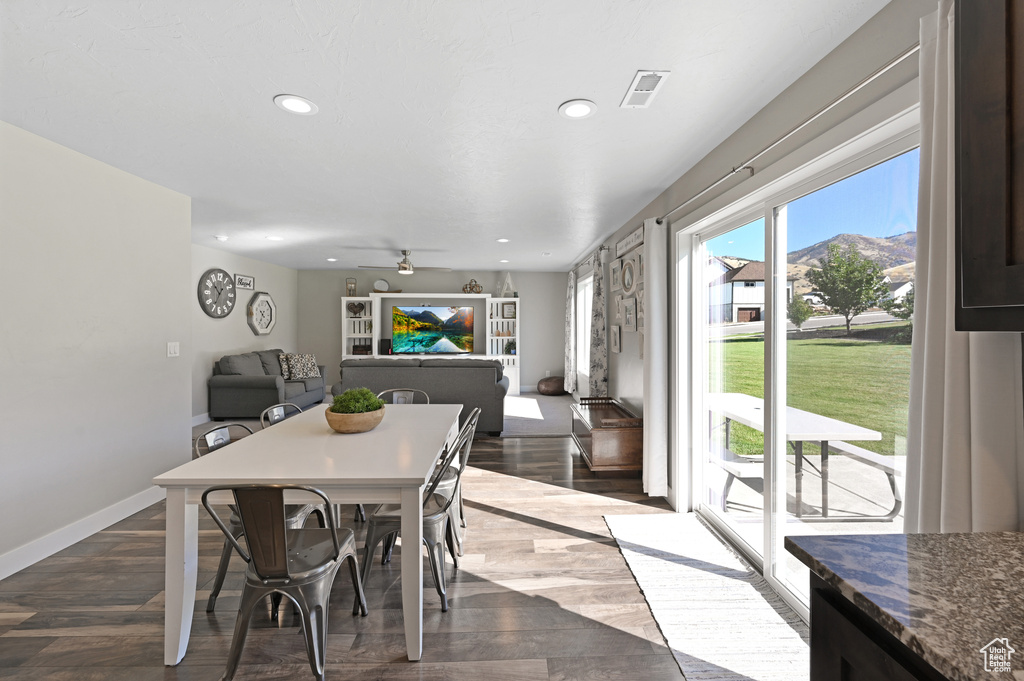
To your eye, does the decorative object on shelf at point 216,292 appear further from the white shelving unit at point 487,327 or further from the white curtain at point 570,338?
the white curtain at point 570,338

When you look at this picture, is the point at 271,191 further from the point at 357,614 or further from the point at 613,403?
the point at 613,403

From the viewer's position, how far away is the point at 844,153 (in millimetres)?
1764

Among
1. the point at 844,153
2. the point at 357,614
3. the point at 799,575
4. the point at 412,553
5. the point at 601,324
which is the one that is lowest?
the point at 357,614

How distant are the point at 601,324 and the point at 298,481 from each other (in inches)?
168

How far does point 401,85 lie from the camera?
6.70 feet

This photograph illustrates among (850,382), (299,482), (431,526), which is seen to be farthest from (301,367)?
(850,382)

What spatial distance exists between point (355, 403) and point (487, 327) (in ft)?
20.9

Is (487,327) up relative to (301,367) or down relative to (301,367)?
up

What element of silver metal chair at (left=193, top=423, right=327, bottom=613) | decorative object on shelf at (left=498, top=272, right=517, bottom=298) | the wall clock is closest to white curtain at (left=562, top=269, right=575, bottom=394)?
decorative object on shelf at (left=498, top=272, right=517, bottom=298)

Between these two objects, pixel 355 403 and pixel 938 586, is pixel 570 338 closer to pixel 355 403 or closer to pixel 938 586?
pixel 355 403

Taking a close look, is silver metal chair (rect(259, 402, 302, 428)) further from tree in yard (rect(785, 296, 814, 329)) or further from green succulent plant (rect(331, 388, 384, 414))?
tree in yard (rect(785, 296, 814, 329))

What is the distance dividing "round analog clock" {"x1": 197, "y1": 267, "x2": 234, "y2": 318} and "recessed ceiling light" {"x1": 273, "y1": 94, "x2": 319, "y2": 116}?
4977 mm

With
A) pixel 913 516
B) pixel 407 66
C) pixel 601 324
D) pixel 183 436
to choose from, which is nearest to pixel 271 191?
pixel 183 436

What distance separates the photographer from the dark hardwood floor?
1.81 meters
